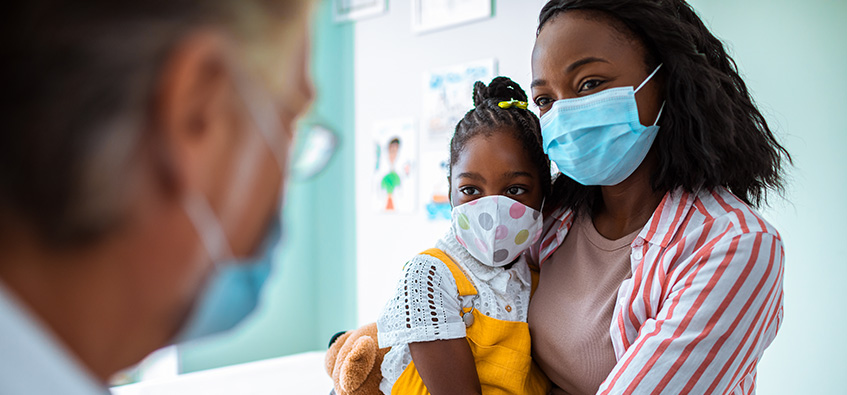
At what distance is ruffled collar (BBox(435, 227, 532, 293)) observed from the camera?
4.35ft

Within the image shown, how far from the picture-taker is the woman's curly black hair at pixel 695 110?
3.41 feet

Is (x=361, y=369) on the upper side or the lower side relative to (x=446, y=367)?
lower

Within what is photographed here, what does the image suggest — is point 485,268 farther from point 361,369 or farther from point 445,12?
point 445,12

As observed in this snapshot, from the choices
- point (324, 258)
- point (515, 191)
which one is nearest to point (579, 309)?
point (515, 191)

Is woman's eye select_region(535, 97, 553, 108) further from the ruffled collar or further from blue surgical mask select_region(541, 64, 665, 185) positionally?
the ruffled collar

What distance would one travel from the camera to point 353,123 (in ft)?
12.8

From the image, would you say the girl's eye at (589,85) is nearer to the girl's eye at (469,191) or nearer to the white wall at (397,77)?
the girl's eye at (469,191)

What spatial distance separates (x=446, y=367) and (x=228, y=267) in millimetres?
890

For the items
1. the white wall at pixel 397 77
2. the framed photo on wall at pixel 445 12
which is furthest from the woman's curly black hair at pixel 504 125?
the framed photo on wall at pixel 445 12

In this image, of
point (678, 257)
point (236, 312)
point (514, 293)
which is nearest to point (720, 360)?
point (678, 257)

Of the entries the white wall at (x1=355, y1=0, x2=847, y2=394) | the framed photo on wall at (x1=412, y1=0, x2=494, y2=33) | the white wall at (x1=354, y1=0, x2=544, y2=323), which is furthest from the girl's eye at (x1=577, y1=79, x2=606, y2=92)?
the framed photo on wall at (x1=412, y1=0, x2=494, y2=33)

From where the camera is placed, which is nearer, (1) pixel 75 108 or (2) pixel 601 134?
(1) pixel 75 108

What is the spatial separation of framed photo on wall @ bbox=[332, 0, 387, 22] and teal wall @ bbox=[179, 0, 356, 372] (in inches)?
2.4

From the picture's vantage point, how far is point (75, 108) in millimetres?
274
